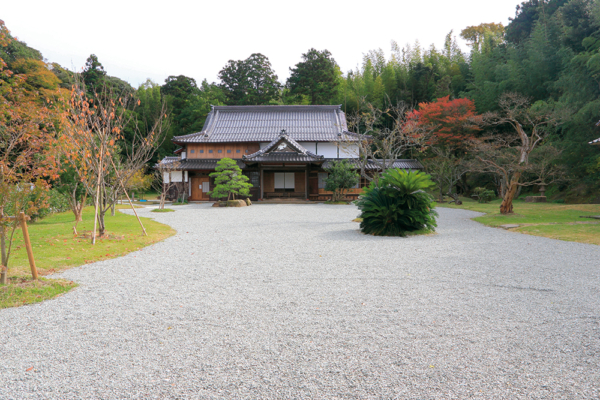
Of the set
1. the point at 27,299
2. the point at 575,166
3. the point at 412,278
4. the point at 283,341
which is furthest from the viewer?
the point at 575,166

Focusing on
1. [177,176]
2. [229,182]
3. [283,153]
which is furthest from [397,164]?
[177,176]

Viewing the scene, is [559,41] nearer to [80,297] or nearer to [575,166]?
[575,166]

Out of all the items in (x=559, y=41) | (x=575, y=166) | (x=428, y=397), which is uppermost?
(x=559, y=41)

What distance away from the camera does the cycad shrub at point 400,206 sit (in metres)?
8.10

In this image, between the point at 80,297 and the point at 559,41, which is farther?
the point at 559,41

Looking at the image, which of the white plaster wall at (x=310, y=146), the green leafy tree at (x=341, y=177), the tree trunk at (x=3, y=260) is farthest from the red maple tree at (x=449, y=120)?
the tree trunk at (x=3, y=260)

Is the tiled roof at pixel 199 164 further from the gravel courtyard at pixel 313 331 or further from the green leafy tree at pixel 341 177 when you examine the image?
the gravel courtyard at pixel 313 331

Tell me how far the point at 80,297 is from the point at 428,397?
3.53 metres

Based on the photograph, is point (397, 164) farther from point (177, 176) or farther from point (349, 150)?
point (177, 176)

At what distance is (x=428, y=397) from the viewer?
6.50 feet

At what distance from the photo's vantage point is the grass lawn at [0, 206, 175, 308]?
3.78 meters

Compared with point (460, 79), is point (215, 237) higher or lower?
lower

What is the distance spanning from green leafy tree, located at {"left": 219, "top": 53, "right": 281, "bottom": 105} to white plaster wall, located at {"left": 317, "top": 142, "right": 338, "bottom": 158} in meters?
13.5

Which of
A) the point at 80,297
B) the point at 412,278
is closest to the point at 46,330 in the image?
the point at 80,297
